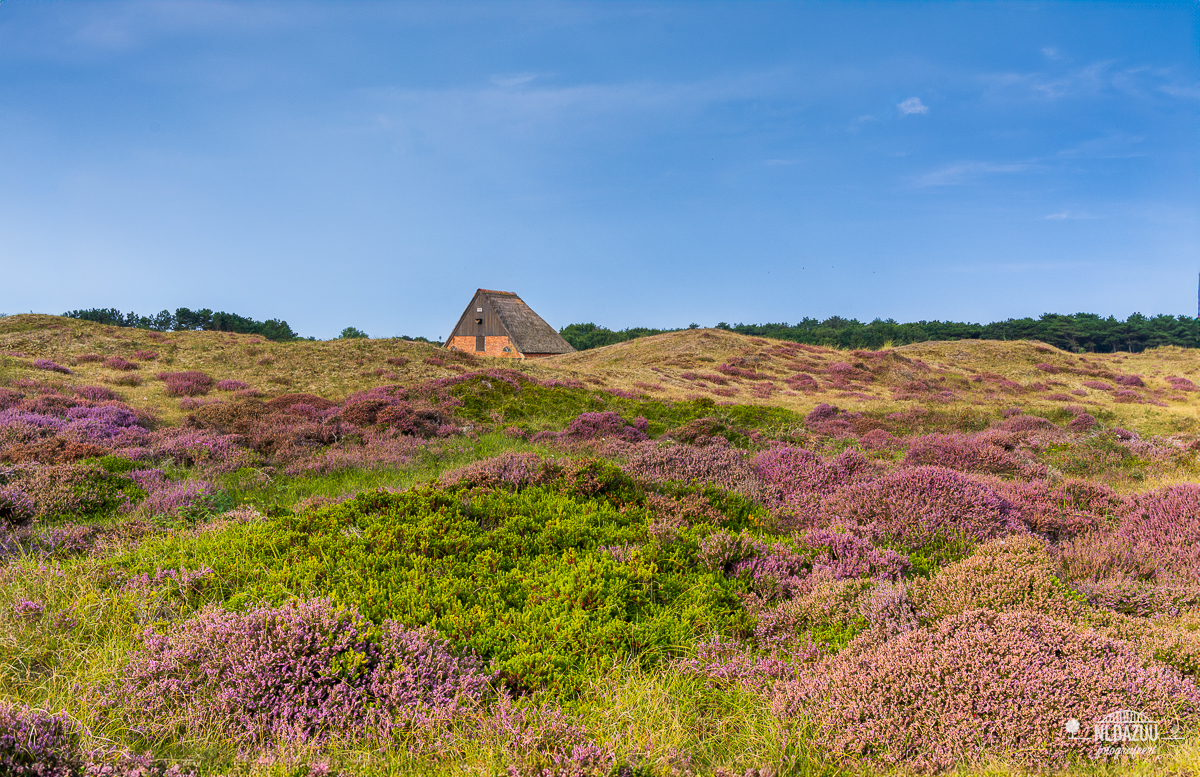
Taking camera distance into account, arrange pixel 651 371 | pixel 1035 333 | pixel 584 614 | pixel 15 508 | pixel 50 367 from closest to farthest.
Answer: pixel 584 614
pixel 15 508
pixel 50 367
pixel 651 371
pixel 1035 333

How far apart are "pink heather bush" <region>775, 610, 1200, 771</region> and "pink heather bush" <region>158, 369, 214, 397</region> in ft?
65.4

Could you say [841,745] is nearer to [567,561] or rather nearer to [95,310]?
[567,561]

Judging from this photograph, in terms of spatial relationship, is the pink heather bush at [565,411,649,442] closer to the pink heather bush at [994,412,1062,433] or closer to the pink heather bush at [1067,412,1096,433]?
the pink heather bush at [994,412,1062,433]

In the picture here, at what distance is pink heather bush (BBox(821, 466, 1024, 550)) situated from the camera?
600 centimetres

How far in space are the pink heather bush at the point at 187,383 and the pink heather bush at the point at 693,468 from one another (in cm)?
1603

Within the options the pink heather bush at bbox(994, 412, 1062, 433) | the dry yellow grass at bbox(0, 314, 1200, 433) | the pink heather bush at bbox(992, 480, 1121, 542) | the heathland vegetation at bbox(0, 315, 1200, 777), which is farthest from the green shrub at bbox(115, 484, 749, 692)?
the pink heather bush at bbox(994, 412, 1062, 433)

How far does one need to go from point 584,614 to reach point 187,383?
19404 millimetres

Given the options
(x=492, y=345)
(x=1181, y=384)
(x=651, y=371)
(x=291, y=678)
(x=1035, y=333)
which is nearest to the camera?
(x=291, y=678)

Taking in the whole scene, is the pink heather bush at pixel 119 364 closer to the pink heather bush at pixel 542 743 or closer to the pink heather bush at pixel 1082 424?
the pink heather bush at pixel 542 743

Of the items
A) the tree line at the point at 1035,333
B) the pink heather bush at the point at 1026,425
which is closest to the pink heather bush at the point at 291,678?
the pink heather bush at the point at 1026,425

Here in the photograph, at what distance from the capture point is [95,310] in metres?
41.1

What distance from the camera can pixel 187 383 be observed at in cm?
1817

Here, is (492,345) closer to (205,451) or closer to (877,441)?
(877,441)
